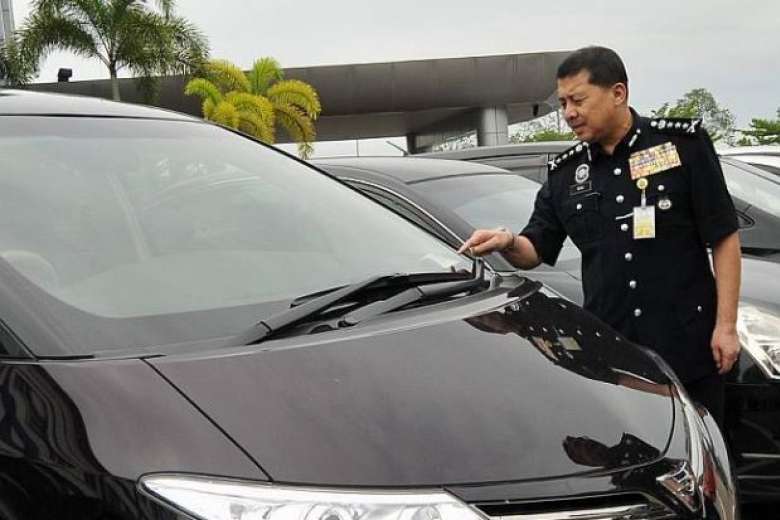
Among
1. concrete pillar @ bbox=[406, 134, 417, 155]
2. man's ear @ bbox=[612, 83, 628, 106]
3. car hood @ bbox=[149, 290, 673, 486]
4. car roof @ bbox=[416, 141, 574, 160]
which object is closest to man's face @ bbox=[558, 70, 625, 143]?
man's ear @ bbox=[612, 83, 628, 106]

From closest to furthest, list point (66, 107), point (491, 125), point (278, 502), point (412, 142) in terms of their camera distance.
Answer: point (278, 502), point (66, 107), point (491, 125), point (412, 142)

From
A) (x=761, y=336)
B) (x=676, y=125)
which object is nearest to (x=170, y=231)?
(x=676, y=125)

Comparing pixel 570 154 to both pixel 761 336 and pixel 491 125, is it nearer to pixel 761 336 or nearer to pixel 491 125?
pixel 761 336

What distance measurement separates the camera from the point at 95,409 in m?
1.54

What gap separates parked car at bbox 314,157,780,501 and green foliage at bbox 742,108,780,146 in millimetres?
24636

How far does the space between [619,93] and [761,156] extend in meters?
4.52

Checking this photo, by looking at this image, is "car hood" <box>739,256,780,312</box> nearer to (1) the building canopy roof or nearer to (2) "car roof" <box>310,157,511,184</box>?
(2) "car roof" <box>310,157,511,184</box>

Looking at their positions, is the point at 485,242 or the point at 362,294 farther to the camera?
the point at 485,242

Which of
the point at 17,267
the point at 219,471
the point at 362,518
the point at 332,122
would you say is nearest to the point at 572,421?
the point at 362,518

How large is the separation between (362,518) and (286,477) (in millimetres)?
Answer: 136

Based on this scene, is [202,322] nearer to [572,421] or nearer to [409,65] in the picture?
[572,421]

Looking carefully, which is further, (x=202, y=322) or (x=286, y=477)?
(x=202, y=322)

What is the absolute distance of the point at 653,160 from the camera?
2809 millimetres

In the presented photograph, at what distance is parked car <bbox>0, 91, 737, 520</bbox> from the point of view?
1.47 meters
